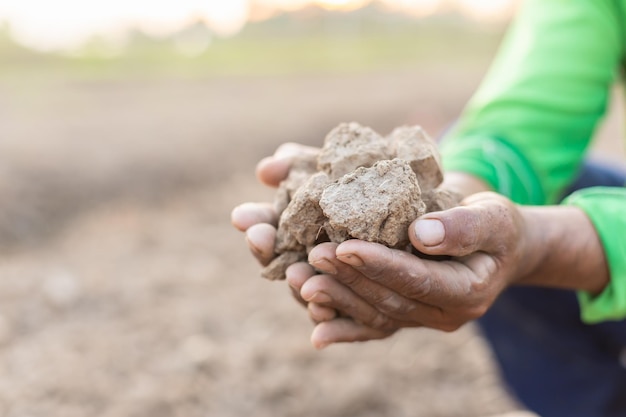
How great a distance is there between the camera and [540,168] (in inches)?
91.0

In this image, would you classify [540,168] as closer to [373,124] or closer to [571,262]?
[571,262]

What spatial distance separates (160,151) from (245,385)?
3.34 meters

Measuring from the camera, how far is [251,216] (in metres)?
1.67

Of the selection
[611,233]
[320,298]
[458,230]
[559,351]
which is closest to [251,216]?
[320,298]

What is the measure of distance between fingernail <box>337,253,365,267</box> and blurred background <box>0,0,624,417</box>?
57.6 inches

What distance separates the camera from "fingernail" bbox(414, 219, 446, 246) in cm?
137

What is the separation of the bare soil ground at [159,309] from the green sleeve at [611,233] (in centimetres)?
110

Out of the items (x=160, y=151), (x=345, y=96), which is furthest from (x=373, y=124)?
(x=160, y=151)

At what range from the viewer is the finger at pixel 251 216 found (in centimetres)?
166

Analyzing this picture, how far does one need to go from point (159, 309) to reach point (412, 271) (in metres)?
2.15

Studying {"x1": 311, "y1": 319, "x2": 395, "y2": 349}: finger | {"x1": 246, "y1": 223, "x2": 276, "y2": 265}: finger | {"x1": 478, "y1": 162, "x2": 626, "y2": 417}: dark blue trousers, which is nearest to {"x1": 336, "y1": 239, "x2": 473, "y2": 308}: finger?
{"x1": 311, "y1": 319, "x2": 395, "y2": 349}: finger

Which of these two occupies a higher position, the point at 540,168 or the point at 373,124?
the point at 373,124

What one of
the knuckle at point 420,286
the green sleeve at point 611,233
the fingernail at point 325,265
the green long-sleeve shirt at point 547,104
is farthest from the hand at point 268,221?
the green sleeve at point 611,233

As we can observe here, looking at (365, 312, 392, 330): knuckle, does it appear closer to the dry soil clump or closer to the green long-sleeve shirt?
the dry soil clump
